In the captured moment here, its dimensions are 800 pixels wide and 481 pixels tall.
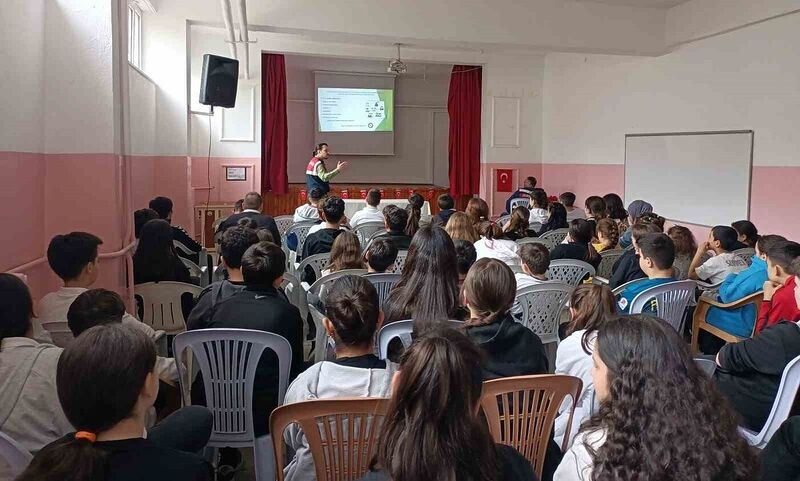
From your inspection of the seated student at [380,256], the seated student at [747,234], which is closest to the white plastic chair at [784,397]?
the seated student at [380,256]

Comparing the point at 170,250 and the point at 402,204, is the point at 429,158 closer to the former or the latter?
the point at 402,204

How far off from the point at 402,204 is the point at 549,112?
A: 10.6ft

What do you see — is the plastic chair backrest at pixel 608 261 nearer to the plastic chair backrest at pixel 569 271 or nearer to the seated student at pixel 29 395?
the plastic chair backrest at pixel 569 271

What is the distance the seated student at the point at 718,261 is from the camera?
423 cm

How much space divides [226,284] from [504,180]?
872 cm

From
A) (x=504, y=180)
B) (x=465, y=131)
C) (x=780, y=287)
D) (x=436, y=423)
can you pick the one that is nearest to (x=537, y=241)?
(x=780, y=287)

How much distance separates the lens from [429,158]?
13195 mm

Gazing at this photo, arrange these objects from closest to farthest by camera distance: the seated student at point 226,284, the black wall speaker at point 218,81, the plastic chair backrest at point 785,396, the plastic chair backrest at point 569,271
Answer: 1. the plastic chair backrest at point 785,396
2. the seated student at point 226,284
3. the plastic chair backrest at point 569,271
4. the black wall speaker at point 218,81

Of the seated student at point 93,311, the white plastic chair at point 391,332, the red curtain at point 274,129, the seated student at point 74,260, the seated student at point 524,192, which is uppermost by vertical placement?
the red curtain at point 274,129

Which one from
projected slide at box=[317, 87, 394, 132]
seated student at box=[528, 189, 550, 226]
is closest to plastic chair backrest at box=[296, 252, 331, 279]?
seated student at box=[528, 189, 550, 226]

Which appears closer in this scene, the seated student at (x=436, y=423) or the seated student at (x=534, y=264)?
the seated student at (x=436, y=423)

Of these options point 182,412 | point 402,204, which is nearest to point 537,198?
point 402,204

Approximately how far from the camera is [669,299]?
356 cm

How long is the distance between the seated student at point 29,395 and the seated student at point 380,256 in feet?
6.32
